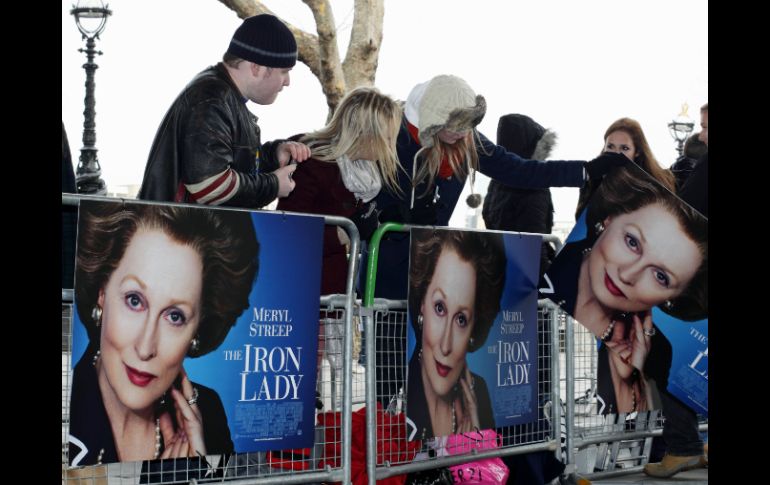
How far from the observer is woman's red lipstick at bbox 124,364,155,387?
4219mm

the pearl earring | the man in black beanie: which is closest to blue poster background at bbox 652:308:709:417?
the man in black beanie

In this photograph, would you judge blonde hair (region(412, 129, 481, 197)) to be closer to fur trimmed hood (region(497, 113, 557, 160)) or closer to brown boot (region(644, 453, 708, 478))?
fur trimmed hood (region(497, 113, 557, 160))

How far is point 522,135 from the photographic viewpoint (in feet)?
22.9

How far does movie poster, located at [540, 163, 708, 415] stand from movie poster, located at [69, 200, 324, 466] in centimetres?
173

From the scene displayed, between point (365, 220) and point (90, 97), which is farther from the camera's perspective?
point (90, 97)

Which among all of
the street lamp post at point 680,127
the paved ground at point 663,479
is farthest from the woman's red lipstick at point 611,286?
the street lamp post at point 680,127

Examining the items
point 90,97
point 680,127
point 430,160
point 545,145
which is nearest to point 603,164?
point 430,160

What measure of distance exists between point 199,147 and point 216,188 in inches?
7.2

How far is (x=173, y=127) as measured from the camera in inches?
181

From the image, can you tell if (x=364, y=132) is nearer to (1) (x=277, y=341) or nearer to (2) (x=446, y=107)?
(2) (x=446, y=107)

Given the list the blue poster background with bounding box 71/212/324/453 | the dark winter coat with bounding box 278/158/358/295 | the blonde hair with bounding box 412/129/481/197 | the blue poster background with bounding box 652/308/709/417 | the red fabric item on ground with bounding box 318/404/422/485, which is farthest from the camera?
the blue poster background with bounding box 652/308/709/417

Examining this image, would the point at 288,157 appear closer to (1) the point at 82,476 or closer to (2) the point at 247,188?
(2) the point at 247,188

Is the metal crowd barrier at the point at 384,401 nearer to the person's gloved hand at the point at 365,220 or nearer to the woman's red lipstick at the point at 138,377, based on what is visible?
the person's gloved hand at the point at 365,220

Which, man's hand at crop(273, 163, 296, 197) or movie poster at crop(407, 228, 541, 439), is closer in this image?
man's hand at crop(273, 163, 296, 197)
